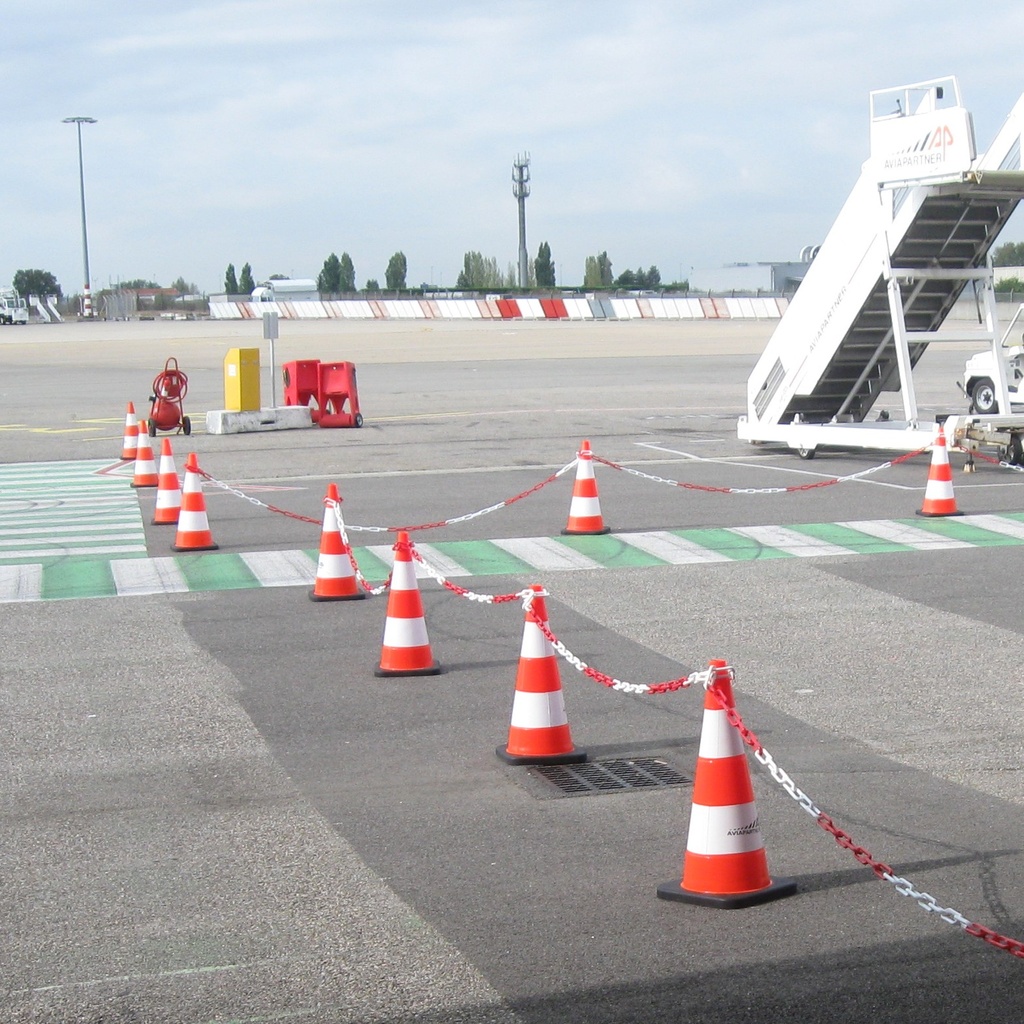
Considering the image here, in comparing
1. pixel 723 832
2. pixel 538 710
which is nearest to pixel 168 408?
pixel 538 710

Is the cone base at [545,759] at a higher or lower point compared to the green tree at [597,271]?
lower

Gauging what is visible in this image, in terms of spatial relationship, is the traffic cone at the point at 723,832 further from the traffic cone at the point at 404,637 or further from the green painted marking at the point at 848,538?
the green painted marking at the point at 848,538

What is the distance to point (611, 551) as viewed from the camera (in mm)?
12773

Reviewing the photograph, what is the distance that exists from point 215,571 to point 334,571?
1.78 m

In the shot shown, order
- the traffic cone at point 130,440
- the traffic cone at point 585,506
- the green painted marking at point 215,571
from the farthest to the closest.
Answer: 1. the traffic cone at point 130,440
2. the traffic cone at point 585,506
3. the green painted marking at point 215,571

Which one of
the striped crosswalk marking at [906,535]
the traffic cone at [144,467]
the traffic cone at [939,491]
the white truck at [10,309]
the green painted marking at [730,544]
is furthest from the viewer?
the white truck at [10,309]

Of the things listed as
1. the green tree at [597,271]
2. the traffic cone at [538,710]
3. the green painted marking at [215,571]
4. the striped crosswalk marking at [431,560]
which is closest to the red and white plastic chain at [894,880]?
the traffic cone at [538,710]

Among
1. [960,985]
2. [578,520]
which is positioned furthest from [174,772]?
[578,520]

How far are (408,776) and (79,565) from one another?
658cm

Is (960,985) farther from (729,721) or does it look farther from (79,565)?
(79,565)

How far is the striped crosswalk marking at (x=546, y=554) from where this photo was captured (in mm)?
12133

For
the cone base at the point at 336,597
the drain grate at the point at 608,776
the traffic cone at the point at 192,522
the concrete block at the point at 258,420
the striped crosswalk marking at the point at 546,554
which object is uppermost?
the concrete block at the point at 258,420

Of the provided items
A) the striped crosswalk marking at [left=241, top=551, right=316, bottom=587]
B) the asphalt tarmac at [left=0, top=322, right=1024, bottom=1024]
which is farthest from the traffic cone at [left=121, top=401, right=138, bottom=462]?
the striped crosswalk marking at [left=241, top=551, right=316, bottom=587]

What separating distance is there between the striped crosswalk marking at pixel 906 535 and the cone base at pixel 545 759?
6592 mm
